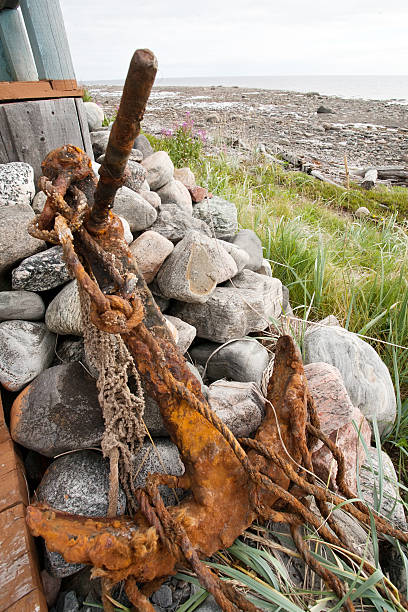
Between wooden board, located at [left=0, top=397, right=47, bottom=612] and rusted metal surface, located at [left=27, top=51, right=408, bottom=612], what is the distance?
30 centimetres

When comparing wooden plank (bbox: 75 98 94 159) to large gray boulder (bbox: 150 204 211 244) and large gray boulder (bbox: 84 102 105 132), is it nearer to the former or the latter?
large gray boulder (bbox: 150 204 211 244)

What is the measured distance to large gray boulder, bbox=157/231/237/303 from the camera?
1.99 metres

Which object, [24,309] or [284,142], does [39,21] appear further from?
[284,142]

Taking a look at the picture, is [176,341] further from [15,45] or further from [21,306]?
[15,45]

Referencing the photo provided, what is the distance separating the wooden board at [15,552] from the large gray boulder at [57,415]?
0.38 ft

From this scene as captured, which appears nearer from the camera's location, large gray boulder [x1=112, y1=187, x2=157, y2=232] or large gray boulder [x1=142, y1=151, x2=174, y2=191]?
large gray boulder [x1=112, y1=187, x2=157, y2=232]

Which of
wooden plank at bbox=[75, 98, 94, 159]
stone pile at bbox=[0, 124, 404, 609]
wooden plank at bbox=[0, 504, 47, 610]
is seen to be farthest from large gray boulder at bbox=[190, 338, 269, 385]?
wooden plank at bbox=[75, 98, 94, 159]

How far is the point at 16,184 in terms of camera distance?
194cm

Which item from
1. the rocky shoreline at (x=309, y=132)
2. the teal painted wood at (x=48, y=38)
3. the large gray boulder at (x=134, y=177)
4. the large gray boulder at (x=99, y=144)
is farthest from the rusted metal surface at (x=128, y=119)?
the rocky shoreline at (x=309, y=132)

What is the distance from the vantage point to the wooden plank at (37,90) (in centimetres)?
202

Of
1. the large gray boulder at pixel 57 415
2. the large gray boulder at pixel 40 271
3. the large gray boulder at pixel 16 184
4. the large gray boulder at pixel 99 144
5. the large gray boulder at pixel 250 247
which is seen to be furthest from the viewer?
the large gray boulder at pixel 99 144

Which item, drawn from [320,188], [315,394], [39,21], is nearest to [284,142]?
[320,188]

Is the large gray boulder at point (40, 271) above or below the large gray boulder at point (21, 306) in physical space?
above

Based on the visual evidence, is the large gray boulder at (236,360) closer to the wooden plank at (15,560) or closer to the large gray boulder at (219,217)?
the large gray boulder at (219,217)
